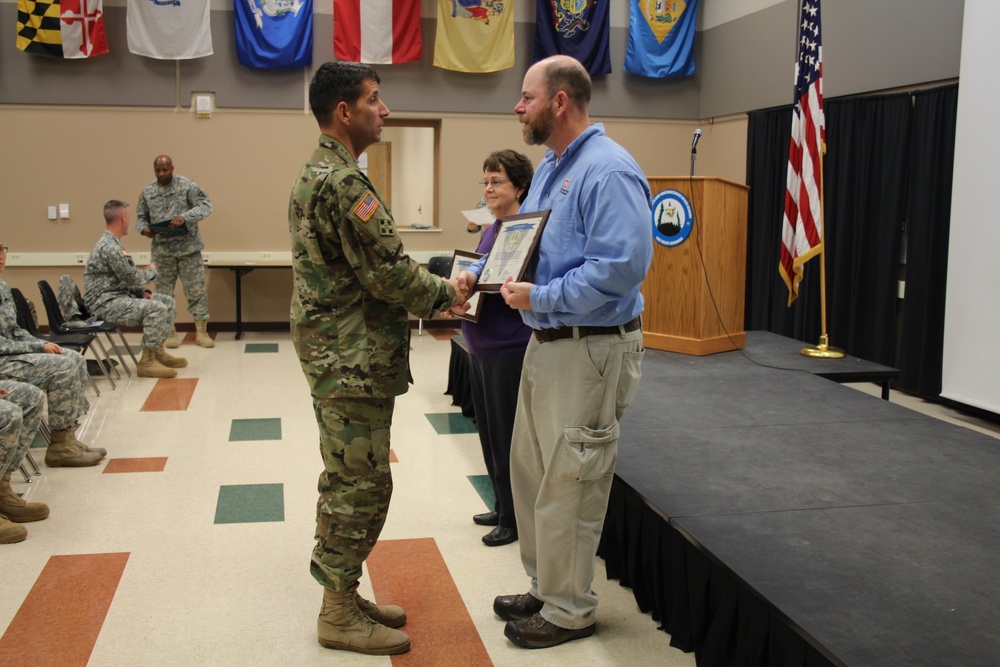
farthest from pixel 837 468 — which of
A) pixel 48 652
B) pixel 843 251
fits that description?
pixel 843 251

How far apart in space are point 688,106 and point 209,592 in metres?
7.91

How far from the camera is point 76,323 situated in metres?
5.95

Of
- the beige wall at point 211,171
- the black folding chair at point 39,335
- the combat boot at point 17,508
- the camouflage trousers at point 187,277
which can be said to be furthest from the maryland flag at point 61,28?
the combat boot at point 17,508

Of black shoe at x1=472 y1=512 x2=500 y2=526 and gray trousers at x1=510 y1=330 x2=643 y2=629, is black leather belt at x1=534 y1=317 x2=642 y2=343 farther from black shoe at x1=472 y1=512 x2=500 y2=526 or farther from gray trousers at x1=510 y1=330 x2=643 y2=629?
black shoe at x1=472 y1=512 x2=500 y2=526

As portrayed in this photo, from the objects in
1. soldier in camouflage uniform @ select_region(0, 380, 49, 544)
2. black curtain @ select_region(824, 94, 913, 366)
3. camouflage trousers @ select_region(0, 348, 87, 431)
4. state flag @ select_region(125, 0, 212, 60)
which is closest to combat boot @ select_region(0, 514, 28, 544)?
soldier in camouflage uniform @ select_region(0, 380, 49, 544)

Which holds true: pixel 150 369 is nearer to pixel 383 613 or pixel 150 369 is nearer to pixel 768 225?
pixel 383 613

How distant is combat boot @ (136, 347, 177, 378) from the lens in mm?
6465

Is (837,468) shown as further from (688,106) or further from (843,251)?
(688,106)

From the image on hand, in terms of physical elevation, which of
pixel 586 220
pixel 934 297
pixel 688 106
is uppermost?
pixel 688 106

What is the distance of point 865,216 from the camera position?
6.68 meters

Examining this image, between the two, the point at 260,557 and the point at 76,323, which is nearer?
the point at 260,557

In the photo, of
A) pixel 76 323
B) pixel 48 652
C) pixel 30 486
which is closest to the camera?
pixel 48 652

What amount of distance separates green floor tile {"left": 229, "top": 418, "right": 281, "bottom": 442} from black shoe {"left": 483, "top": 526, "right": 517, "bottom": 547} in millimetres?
1912

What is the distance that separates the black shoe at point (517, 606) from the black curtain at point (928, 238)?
435cm
